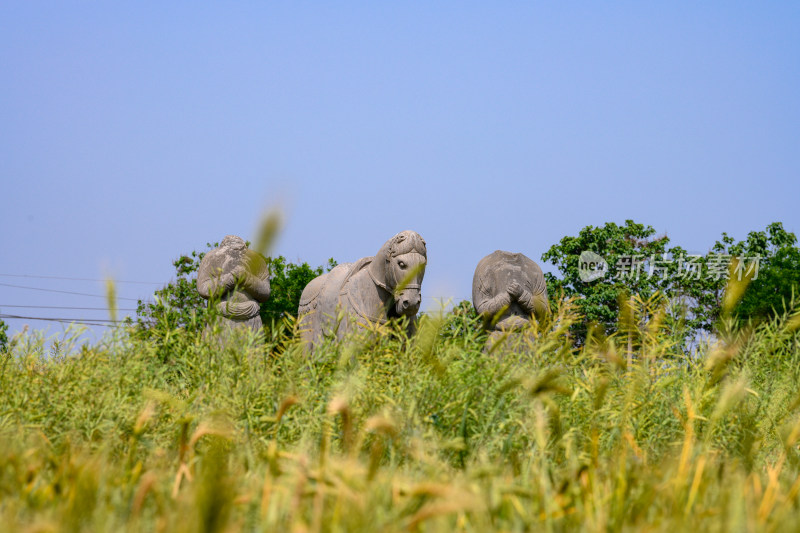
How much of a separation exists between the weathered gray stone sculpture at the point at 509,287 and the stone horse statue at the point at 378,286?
225 cm

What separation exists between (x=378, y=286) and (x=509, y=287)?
2.75 m

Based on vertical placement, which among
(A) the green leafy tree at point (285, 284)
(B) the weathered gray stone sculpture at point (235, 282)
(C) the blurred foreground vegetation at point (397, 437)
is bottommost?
(C) the blurred foreground vegetation at point (397, 437)

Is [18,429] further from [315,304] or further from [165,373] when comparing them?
[315,304]

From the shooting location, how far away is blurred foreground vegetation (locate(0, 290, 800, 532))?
7.80ft

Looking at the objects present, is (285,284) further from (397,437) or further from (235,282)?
(397,437)

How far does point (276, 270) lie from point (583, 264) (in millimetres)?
10777

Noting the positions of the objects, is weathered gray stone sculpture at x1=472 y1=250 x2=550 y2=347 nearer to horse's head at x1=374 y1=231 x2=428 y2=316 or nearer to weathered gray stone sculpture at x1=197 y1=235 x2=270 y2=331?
weathered gray stone sculpture at x1=197 y1=235 x2=270 y2=331

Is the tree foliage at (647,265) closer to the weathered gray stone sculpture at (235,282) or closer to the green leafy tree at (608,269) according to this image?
the green leafy tree at (608,269)

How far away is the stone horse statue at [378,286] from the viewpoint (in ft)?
24.0

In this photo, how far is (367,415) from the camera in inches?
156

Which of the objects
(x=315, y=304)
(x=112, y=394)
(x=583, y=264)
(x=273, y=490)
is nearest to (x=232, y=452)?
(x=112, y=394)

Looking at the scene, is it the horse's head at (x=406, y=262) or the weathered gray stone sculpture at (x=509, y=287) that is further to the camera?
the weathered gray stone sculpture at (x=509, y=287)

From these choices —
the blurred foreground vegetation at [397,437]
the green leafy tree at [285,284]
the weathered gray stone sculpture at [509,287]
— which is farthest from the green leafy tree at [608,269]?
the blurred foreground vegetation at [397,437]

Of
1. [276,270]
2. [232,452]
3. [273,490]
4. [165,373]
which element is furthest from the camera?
[276,270]
